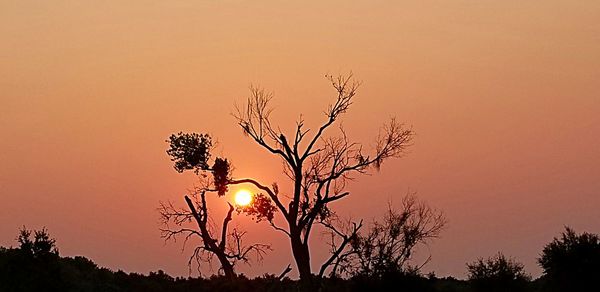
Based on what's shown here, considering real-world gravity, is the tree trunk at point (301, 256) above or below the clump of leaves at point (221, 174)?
below

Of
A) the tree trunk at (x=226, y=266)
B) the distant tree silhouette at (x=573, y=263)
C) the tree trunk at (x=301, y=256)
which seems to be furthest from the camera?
the tree trunk at (x=226, y=266)

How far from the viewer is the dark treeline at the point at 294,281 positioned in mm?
54438

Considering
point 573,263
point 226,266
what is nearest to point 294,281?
point 226,266

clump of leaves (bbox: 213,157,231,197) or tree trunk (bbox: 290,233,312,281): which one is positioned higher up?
clump of leaves (bbox: 213,157,231,197)

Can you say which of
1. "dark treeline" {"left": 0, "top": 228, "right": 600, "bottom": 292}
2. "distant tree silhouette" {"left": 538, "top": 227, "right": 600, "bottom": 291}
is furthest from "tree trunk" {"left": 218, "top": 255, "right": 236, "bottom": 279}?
"distant tree silhouette" {"left": 538, "top": 227, "right": 600, "bottom": 291}

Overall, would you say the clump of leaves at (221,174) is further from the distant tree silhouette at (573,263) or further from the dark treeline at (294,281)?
the distant tree silhouette at (573,263)

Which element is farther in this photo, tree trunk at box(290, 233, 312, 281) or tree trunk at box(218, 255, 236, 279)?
tree trunk at box(218, 255, 236, 279)

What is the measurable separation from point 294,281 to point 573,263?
22.3 metres

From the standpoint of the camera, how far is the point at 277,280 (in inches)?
2842

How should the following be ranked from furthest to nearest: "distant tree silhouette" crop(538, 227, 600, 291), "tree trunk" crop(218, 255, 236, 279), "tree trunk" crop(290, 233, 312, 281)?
"tree trunk" crop(218, 255, 236, 279) → "tree trunk" crop(290, 233, 312, 281) → "distant tree silhouette" crop(538, 227, 600, 291)

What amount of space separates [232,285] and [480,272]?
16.9m

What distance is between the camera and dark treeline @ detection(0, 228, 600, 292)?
5444 centimetres

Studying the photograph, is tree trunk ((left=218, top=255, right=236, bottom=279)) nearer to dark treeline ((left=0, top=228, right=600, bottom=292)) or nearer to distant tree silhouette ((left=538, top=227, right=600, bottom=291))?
dark treeline ((left=0, top=228, right=600, bottom=292))

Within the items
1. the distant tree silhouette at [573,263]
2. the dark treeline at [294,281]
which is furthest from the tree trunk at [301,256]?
the distant tree silhouette at [573,263]
